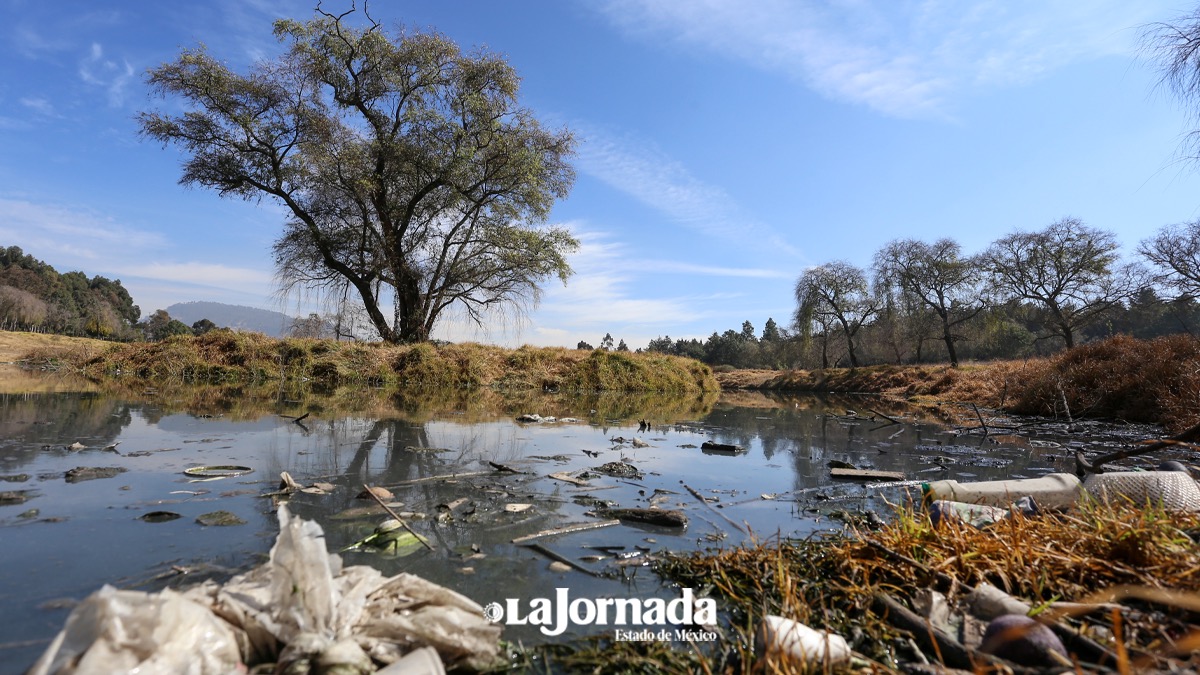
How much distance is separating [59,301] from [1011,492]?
86.5 metres

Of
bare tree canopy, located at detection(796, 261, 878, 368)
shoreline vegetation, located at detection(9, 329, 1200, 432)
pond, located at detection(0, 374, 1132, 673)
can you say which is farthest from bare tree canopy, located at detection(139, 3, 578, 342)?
bare tree canopy, located at detection(796, 261, 878, 368)

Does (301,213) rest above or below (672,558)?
above

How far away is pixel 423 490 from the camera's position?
2973mm

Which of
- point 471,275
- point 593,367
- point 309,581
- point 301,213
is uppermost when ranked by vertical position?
point 301,213

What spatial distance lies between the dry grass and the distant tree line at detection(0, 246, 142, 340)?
58700mm

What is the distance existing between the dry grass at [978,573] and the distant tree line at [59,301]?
58.7 m

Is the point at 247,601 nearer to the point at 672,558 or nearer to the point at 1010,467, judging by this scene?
the point at 672,558

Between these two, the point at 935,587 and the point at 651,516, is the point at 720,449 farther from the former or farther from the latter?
the point at 935,587

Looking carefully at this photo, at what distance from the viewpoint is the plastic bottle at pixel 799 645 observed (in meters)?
1.18

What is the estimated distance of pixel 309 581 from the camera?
118 cm

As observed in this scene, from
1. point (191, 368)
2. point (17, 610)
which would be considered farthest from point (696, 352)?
point (17, 610)

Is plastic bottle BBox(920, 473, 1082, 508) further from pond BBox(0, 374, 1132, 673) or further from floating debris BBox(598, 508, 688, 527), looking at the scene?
floating debris BBox(598, 508, 688, 527)

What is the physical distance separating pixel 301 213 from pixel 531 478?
16.4 metres

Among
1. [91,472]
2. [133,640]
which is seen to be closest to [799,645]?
[133,640]
